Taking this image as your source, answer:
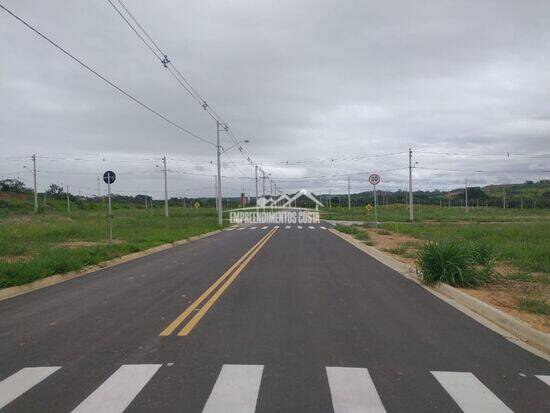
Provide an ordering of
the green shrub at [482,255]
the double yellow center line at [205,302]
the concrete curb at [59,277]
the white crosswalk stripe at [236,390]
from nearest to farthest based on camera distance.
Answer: the white crosswalk stripe at [236,390], the double yellow center line at [205,302], the concrete curb at [59,277], the green shrub at [482,255]

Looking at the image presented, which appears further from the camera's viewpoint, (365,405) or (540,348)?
(540,348)

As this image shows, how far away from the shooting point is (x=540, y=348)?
6781 mm

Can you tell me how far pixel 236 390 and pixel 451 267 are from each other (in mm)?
8195

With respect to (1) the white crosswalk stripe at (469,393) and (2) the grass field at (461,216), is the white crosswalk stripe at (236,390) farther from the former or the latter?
(2) the grass field at (461,216)

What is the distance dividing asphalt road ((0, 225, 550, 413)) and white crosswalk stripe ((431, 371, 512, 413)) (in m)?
0.02

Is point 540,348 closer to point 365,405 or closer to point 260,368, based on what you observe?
point 365,405

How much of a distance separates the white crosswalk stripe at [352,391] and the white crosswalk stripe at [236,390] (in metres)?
0.75

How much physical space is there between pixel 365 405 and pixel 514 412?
1316 mm

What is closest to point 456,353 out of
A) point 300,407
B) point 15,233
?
point 300,407

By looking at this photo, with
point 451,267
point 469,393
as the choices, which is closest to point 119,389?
point 469,393

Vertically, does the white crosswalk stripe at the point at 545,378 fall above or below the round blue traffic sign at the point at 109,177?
below

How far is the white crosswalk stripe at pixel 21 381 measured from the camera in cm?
476

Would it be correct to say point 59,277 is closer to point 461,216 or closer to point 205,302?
point 205,302

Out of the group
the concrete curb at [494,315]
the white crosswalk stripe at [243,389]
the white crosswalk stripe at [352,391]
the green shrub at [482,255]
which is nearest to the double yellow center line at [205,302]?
the white crosswalk stripe at [243,389]
